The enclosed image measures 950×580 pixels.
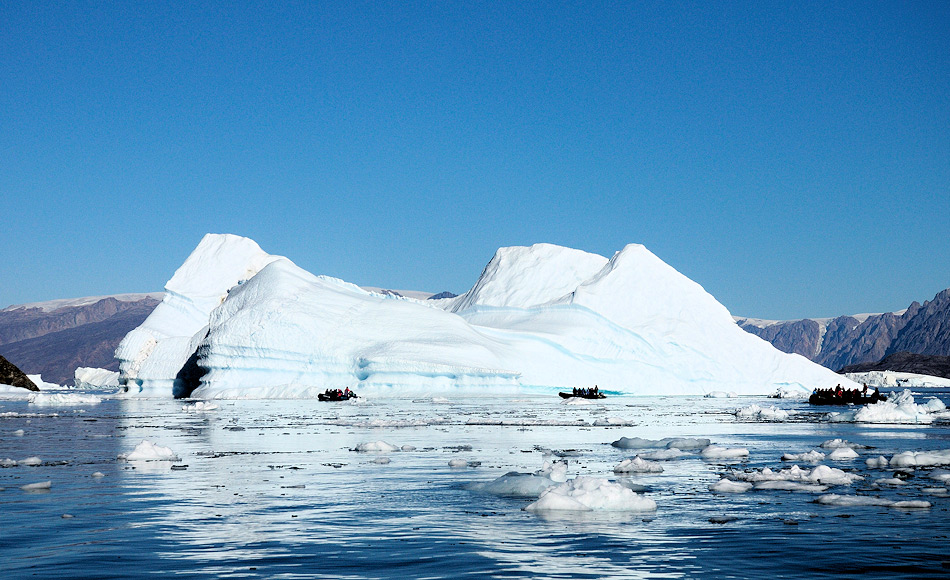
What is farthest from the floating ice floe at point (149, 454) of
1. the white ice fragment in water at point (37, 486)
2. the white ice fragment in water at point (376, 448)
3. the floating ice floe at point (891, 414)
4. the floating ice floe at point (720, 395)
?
the floating ice floe at point (720, 395)

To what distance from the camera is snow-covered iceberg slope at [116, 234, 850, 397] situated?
2212 inches

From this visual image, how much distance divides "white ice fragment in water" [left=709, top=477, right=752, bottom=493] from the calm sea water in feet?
0.93

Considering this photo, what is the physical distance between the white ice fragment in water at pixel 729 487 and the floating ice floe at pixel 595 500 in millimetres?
2083

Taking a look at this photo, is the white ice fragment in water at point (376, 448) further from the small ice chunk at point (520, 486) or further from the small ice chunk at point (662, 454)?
the small ice chunk at point (520, 486)

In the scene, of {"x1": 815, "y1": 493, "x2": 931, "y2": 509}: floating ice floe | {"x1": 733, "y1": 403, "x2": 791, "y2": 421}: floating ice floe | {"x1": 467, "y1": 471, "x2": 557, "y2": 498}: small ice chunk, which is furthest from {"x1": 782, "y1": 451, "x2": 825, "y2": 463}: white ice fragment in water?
{"x1": 733, "y1": 403, "x2": 791, "y2": 421}: floating ice floe

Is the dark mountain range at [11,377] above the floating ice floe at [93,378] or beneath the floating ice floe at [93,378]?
beneath

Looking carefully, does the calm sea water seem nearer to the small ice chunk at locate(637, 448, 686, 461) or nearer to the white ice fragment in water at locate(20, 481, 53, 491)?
the white ice fragment in water at locate(20, 481, 53, 491)

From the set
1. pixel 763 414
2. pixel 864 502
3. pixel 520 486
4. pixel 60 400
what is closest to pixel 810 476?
pixel 864 502

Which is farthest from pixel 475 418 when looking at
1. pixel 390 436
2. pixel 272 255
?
pixel 272 255

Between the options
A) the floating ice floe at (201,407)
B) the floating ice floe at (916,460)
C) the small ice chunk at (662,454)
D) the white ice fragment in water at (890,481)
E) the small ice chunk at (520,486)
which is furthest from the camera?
the floating ice floe at (201,407)

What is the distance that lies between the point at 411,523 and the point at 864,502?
5746 mm

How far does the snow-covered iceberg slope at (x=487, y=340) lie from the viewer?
5619 centimetres

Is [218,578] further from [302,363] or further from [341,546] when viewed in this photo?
[302,363]

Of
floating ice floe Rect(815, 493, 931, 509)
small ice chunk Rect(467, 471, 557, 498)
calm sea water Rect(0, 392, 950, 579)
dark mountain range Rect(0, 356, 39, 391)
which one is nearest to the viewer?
calm sea water Rect(0, 392, 950, 579)
